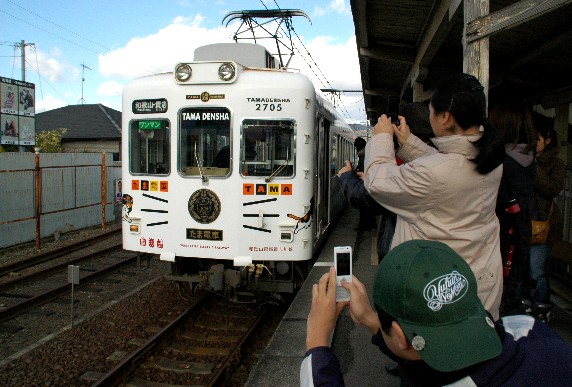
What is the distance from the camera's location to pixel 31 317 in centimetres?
701

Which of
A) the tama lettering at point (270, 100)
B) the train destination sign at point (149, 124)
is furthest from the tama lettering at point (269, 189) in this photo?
the train destination sign at point (149, 124)

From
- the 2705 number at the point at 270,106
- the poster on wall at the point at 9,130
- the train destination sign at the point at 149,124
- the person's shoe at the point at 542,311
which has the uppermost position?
the poster on wall at the point at 9,130

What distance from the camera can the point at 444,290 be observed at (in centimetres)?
118

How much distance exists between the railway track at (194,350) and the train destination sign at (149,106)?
2.66 meters

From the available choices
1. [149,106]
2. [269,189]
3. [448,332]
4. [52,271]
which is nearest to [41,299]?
[52,271]

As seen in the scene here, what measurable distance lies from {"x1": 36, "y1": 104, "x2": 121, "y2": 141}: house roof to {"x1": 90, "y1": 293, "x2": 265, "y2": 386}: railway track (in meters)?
26.7

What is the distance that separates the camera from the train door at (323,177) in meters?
6.98

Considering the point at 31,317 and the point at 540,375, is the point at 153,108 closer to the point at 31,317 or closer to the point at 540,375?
the point at 31,317

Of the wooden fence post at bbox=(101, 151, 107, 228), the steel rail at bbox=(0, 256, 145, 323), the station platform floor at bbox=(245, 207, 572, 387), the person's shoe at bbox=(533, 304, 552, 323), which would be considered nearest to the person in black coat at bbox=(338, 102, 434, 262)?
the station platform floor at bbox=(245, 207, 572, 387)

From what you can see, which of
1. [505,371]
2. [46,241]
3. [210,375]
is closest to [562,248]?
[210,375]

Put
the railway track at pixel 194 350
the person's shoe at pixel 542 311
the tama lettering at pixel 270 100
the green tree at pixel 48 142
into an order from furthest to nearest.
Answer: the green tree at pixel 48 142, the tama lettering at pixel 270 100, the railway track at pixel 194 350, the person's shoe at pixel 542 311

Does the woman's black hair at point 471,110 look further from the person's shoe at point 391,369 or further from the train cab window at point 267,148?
the train cab window at point 267,148

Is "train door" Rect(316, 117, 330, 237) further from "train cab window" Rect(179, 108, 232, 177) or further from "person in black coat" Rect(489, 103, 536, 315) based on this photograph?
"person in black coat" Rect(489, 103, 536, 315)

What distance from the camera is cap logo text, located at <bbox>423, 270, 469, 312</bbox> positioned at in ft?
3.81
